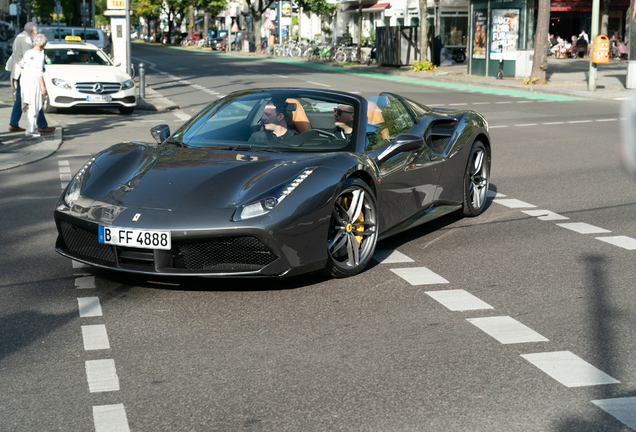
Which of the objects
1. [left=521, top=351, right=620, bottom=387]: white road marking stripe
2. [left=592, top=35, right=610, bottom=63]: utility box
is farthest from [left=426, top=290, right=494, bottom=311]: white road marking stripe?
[left=592, top=35, right=610, bottom=63]: utility box

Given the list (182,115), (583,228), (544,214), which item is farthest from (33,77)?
(583,228)

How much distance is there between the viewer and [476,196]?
7926 millimetres

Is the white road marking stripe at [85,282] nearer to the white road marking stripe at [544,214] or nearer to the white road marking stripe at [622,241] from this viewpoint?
the white road marking stripe at [622,241]

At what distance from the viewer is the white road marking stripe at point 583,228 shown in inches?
287

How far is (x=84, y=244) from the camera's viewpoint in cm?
530

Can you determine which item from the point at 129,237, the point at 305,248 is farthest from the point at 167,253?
the point at 305,248

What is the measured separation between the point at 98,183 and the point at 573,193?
18.3 feet

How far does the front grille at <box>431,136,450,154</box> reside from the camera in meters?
7.08

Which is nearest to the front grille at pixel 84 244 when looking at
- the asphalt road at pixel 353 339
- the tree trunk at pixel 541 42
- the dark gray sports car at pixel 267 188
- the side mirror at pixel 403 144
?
the dark gray sports car at pixel 267 188

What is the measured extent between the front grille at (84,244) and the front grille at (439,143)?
301 cm

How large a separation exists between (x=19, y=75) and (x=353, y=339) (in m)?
11.9

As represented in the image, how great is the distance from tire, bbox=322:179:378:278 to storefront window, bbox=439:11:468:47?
4356cm

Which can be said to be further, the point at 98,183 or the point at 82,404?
the point at 98,183

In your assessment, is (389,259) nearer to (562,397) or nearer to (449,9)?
(562,397)
